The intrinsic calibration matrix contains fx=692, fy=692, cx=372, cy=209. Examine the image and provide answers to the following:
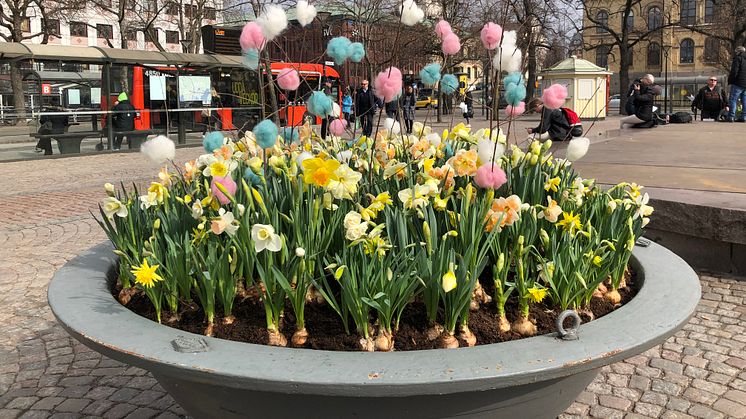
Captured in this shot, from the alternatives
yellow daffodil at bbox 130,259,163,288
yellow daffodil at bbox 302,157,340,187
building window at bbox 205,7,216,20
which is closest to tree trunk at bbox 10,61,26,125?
yellow daffodil at bbox 130,259,163,288

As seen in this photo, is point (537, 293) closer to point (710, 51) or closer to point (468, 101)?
point (468, 101)

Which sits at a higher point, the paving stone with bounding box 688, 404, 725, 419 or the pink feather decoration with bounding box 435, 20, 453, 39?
the pink feather decoration with bounding box 435, 20, 453, 39

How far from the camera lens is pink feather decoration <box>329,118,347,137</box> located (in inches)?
122

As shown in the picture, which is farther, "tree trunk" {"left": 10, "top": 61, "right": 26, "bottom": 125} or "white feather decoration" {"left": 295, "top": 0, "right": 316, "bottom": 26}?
"tree trunk" {"left": 10, "top": 61, "right": 26, "bottom": 125}

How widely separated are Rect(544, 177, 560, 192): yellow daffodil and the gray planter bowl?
0.64 meters

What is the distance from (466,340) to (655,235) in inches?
156

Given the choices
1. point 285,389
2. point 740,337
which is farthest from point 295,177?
point 740,337

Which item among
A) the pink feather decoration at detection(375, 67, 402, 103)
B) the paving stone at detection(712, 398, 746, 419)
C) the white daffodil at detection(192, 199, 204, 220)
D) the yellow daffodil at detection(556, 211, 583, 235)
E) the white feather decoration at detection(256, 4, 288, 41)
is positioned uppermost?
the white feather decoration at detection(256, 4, 288, 41)

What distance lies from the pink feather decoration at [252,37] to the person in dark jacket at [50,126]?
15.6 metres

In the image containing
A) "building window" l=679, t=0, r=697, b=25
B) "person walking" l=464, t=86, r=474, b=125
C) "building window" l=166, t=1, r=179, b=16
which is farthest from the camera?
"building window" l=679, t=0, r=697, b=25

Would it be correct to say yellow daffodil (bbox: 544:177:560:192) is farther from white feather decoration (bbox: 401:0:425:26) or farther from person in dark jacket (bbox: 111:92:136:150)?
person in dark jacket (bbox: 111:92:136:150)

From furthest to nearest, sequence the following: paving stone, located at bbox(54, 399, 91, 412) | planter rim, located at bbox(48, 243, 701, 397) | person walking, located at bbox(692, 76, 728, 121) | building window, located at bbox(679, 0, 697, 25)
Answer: building window, located at bbox(679, 0, 697, 25) < person walking, located at bbox(692, 76, 728, 121) < paving stone, located at bbox(54, 399, 91, 412) < planter rim, located at bbox(48, 243, 701, 397)

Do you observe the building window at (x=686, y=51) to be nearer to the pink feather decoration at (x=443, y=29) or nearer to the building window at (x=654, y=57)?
the building window at (x=654, y=57)

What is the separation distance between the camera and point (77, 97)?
1725 cm
